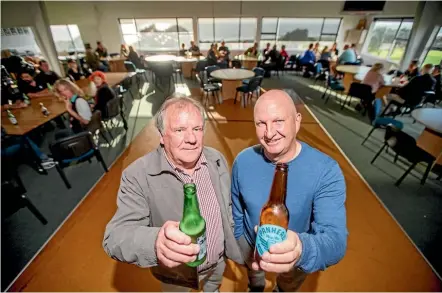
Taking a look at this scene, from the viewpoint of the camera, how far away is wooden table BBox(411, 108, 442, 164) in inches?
115

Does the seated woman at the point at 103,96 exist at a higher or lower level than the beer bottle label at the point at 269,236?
lower

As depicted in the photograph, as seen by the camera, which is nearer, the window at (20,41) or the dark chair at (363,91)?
the dark chair at (363,91)

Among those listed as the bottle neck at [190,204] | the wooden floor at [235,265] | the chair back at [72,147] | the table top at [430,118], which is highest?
the bottle neck at [190,204]

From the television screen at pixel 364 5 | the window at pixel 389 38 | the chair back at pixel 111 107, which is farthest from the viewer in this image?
the window at pixel 389 38

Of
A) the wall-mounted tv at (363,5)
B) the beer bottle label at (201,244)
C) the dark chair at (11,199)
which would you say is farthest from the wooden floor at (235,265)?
the wall-mounted tv at (363,5)

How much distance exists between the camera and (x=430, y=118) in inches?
121

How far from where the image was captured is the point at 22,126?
294cm

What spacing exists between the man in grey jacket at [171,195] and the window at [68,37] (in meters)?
13.2

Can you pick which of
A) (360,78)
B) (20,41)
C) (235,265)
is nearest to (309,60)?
(360,78)

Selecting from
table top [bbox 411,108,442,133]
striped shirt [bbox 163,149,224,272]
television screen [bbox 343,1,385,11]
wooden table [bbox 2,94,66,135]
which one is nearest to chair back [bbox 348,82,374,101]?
table top [bbox 411,108,442,133]

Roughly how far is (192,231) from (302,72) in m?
11.3

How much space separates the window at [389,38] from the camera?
9.37 metres

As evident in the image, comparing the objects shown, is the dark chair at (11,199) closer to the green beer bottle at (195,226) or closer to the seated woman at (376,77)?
the green beer bottle at (195,226)

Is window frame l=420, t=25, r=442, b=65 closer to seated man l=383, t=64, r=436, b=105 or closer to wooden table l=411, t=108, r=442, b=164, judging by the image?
seated man l=383, t=64, r=436, b=105
